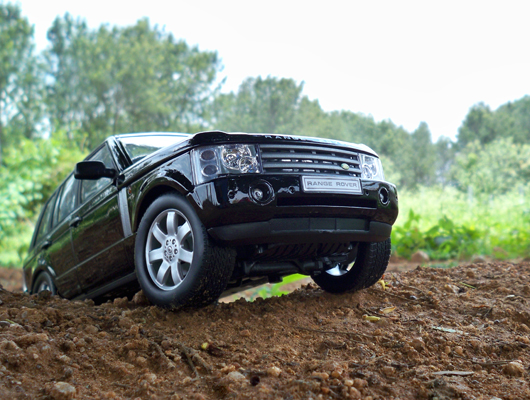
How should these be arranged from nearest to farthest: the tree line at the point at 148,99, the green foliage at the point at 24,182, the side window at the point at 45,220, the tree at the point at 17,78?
the side window at the point at 45,220
the green foliage at the point at 24,182
the tree at the point at 17,78
the tree line at the point at 148,99

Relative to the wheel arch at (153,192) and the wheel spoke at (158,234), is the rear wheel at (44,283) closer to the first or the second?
the wheel arch at (153,192)

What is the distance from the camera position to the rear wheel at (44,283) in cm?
502

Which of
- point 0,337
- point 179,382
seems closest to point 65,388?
point 179,382

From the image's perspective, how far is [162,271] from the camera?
117 inches

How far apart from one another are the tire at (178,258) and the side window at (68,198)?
204 centimetres

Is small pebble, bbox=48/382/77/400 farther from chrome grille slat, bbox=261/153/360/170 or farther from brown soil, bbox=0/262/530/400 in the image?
chrome grille slat, bbox=261/153/360/170

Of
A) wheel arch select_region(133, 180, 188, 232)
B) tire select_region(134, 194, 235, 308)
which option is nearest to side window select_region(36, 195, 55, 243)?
wheel arch select_region(133, 180, 188, 232)

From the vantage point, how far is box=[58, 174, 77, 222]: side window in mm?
4810

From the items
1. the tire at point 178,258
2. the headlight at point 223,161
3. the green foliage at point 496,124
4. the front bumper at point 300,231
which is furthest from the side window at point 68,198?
the green foliage at point 496,124

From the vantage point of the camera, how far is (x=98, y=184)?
4.16 metres

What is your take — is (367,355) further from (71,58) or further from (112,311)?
(71,58)

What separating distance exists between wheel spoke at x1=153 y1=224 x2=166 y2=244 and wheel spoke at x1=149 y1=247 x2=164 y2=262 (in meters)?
0.06

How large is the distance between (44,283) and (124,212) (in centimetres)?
261

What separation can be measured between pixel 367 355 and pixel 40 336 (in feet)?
5.73
